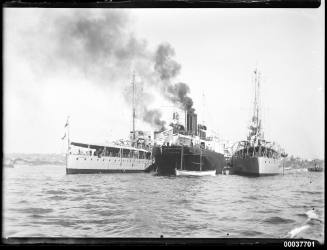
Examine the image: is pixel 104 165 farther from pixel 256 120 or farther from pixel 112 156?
pixel 256 120

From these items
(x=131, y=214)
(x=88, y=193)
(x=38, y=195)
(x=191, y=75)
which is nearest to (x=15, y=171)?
(x=38, y=195)

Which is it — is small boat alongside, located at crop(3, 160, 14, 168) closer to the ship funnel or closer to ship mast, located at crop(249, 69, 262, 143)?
the ship funnel

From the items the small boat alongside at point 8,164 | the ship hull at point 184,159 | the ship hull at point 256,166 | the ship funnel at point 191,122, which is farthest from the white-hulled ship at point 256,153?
the small boat alongside at point 8,164

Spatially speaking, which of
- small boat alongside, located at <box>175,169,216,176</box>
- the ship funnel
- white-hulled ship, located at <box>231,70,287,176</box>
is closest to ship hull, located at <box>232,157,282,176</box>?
white-hulled ship, located at <box>231,70,287,176</box>

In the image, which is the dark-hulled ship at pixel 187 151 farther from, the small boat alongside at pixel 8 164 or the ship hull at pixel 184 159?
the small boat alongside at pixel 8 164

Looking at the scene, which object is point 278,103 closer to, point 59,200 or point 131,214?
point 131,214

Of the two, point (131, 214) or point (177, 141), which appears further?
point (177, 141)
